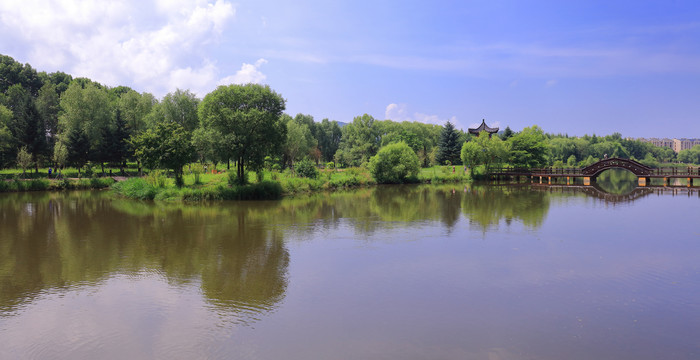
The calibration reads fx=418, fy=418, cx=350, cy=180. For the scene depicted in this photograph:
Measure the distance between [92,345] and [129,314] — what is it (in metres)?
1.36

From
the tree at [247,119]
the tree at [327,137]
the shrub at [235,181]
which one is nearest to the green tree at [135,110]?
the shrub at [235,181]

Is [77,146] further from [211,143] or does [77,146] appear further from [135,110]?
[211,143]

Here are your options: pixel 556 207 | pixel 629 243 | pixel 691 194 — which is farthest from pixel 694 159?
pixel 629 243

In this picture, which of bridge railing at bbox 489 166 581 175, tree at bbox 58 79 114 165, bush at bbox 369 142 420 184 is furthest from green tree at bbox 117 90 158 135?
bridge railing at bbox 489 166 581 175

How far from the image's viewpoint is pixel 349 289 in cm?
1089

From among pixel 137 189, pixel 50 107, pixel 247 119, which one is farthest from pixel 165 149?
pixel 50 107

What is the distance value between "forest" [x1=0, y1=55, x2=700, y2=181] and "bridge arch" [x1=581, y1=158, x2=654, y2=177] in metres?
8.89

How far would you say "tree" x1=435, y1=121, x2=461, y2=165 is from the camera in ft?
213

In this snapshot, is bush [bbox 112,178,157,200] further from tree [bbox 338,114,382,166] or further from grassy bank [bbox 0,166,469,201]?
tree [bbox 338,114,382,166]

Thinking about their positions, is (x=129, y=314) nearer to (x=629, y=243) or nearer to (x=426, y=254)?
(x=426, y=254)

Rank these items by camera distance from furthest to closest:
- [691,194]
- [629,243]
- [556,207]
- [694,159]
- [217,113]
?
[694,159] → [691,194] → [217,113] → [556,207] → [629,243]

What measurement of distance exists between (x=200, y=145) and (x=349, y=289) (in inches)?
900

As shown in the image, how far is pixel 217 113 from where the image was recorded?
29594 mm

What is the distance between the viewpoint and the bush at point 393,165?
47234mm
